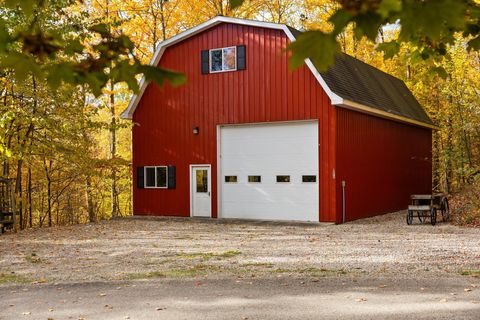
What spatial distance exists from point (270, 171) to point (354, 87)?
3859mm

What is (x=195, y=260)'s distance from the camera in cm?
984

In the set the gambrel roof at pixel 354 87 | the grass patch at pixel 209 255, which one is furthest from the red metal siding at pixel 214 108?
the grass patch at pixel 209 255

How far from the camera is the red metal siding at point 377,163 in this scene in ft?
55.6

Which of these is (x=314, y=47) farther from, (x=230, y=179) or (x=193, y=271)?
(x=230, y=179)

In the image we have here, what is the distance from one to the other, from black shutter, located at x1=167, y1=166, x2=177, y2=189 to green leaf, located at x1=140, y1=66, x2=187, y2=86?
16.5 meters

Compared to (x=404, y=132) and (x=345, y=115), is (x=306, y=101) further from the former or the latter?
(x=404, y=132)

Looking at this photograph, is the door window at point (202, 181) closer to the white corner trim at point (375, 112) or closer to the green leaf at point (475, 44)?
the white corner trim at point (375, 112)

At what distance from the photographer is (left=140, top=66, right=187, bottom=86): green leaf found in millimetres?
2635

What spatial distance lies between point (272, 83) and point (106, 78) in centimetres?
1450

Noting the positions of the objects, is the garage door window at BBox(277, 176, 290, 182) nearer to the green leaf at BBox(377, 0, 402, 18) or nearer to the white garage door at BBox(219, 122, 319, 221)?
the white garage door at BBox(219, 122, 319, 221)

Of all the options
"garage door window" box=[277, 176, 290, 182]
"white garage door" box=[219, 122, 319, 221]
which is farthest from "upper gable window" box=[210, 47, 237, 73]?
"garage door window" box=[277, 176, 290, 182]

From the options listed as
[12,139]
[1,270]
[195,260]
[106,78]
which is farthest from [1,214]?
[106,78]

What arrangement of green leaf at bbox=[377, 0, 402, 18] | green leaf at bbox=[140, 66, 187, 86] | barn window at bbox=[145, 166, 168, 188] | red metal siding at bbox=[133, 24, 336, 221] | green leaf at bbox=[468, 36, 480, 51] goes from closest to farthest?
green leaf at bbox=[377, 0, 402, 18]
green leaf at bbox=[140, 66, 187, 86]
green leaf at bbox=[468, 36, 480, 51]
red metal siding at bbox=[133, 24, 336, 221]
barn window at bbox=[145, 166, 168, 188]

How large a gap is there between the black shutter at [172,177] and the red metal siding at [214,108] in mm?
176
